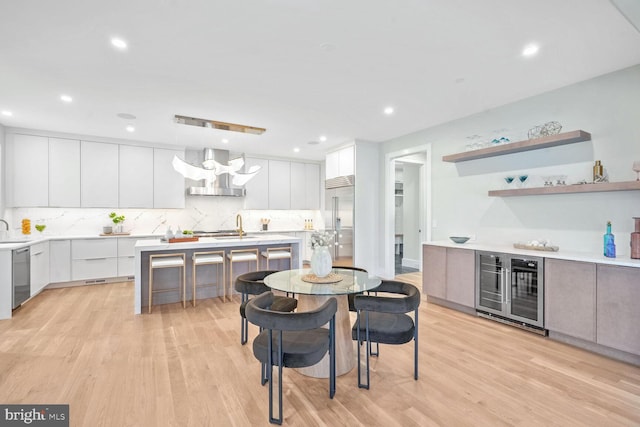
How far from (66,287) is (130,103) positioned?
3.54 meters

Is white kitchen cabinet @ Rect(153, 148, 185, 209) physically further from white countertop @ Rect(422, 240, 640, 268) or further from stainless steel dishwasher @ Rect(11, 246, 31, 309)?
white countertop @ Rect(422, 240, 640, 268)

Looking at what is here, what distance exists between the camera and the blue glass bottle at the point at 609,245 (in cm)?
298

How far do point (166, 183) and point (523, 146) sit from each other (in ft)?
19.9

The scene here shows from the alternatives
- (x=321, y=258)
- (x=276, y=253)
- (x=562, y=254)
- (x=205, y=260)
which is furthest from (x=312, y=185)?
(x=562, y=254)

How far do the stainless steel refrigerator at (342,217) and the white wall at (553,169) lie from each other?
165 centimetres

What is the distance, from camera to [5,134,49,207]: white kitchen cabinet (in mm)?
5230

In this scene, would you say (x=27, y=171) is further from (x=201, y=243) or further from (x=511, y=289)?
(x=511, y=289)

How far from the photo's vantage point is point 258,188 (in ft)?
24.6

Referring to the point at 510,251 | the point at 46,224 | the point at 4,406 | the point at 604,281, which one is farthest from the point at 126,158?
the point at 604,281

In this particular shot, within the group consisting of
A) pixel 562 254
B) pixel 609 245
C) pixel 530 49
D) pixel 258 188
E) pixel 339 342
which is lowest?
pixel 339 342

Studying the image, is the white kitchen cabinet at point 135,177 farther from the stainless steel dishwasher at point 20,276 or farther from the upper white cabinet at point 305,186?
the upper white cabinet at point 305,186

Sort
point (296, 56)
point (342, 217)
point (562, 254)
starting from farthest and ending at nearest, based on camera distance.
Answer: point (342, 217) → point (562, 254) → point (296, 56)

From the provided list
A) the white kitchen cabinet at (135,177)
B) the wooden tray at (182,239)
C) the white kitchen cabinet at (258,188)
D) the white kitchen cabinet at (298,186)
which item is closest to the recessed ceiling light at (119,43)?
the wooden tray at (182,239)

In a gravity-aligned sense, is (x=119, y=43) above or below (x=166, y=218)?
above
